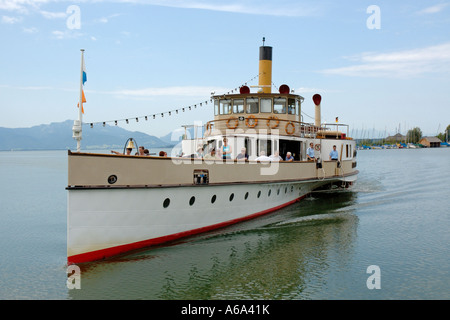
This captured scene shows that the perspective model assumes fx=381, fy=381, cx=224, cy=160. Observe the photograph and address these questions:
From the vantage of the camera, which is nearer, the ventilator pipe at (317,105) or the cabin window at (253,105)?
the cabin window at (253,105)

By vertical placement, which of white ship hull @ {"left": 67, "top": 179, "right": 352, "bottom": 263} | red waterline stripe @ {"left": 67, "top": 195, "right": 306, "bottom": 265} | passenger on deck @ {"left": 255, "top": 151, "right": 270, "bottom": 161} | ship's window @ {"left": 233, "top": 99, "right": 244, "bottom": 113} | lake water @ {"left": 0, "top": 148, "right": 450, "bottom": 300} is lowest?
lake water @ {"left": 0, "top": 148, "right": 450, "bottom": 300}

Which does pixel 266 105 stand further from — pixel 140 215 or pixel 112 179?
pixel 112 179

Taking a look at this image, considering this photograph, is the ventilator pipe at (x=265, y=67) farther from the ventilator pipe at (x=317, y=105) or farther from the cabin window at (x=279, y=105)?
the ventilator pipe at (x=317, y=105)

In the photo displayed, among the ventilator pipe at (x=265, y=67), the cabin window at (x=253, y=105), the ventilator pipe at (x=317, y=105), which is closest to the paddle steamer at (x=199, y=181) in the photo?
the cabin window at (x=253, y=105)

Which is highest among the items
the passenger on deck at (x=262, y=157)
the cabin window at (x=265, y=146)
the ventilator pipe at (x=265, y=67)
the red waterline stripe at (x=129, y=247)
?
the ventilator pipe at (x=265, y=67)

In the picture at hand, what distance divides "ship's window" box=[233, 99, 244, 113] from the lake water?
4.95 m

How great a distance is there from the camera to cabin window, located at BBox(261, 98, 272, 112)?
17156mm

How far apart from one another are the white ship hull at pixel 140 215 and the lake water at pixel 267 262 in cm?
37

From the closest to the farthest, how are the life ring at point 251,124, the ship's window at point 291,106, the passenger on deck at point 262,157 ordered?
the passenger on deck at point 262,157 < the life ring at point 251,124 < the ship's window at point 291,106

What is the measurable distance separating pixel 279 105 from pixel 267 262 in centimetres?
859

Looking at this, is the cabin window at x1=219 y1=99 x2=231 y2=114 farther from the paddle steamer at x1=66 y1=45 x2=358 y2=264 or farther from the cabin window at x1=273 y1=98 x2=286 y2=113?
the cabin window at x1=273 y1=98 x2=286 y2=113

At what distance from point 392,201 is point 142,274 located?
1549cm

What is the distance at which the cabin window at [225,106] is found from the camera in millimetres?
17484

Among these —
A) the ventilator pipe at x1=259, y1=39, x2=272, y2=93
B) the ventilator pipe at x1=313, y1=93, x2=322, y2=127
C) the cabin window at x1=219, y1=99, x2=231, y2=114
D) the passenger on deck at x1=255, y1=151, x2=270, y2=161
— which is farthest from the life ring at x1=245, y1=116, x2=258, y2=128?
the ventilator pipe at x1=313, y1=93, x2=322, y2=127
